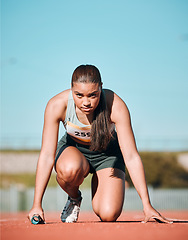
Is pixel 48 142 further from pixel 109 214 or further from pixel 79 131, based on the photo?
pixel 109 214

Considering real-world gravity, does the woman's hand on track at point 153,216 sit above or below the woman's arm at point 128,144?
below

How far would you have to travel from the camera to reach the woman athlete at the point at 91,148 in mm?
4809

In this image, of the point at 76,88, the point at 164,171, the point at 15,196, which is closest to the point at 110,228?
the point at 76,88

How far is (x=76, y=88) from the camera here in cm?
480

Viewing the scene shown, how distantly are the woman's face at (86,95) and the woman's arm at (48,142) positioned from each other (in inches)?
13.2

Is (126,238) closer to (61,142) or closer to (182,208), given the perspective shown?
(61,142)

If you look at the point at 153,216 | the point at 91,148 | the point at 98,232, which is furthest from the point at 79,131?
the point at 98,232

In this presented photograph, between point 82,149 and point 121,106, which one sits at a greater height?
point 121,106

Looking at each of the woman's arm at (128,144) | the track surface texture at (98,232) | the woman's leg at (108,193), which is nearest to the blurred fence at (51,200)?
the woman's leg at (108,193)

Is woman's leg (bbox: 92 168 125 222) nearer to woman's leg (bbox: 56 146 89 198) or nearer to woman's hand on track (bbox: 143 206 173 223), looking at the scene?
woman's leg (bbox: 56 146 89 198)

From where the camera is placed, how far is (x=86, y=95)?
187 inches

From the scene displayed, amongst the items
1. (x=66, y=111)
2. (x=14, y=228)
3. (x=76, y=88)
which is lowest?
(x=14, y=228)

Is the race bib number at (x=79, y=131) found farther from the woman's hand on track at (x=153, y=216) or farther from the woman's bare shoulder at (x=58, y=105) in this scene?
the woman's hand on track at (x=153, y=216)

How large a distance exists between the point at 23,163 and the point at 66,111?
33.2m
